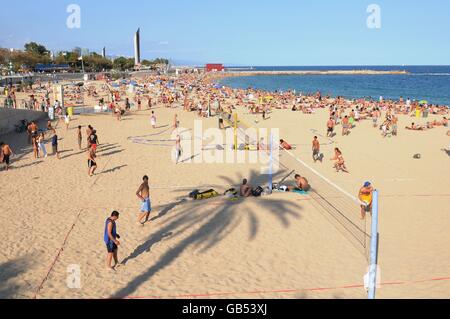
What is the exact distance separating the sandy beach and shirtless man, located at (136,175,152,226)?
0.30 meters

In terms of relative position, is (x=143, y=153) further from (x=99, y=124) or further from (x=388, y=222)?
(x=388, y=222)

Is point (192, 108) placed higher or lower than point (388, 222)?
higher

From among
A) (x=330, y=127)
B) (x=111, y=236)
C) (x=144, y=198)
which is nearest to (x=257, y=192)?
(x=144, y=198)

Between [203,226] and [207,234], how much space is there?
17.2 inches

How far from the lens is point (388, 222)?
8.68m

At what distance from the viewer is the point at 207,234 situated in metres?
8.02

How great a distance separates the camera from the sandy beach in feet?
20.1

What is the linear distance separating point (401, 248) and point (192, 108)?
23423 millimetres

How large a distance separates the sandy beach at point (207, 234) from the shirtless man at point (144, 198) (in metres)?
0.30

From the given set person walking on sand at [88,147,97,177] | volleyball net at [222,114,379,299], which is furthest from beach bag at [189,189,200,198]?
person walking on sand at [88,147,97,177]

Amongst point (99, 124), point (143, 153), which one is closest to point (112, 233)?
point (143, 153)

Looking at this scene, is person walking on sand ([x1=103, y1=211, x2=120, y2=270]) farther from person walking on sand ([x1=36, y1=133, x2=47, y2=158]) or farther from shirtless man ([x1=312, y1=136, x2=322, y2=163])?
shirtless man ([x1=312, y1=136, x2=322, y2=163])

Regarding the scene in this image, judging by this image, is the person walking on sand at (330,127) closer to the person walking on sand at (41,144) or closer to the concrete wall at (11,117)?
the person walking on sand at (41,144)

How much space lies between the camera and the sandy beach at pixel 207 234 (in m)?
6.14
